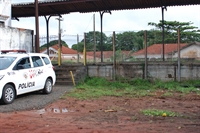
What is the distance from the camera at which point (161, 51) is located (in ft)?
53.8

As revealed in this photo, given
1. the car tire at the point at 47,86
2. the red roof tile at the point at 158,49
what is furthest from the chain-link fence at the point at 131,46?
the car tire at the point at 47,86

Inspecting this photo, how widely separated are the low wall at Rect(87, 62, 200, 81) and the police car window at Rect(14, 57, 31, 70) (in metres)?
5.44

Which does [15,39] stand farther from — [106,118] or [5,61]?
[106,118]

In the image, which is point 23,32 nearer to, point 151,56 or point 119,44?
point 119,44

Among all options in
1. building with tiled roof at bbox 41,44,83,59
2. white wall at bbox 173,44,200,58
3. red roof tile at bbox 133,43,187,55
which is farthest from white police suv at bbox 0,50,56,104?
white wall at bbox 173,44,200,58

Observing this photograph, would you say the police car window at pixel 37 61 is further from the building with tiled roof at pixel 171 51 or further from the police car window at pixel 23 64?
the building with tiled roof at pixel 171 51

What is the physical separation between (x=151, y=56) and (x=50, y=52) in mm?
7138

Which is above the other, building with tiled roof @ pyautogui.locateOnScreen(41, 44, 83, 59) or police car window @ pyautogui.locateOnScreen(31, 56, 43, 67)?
building with tiled roof @ pyautogui.locateOnScreen(41, 44, 83, 59)

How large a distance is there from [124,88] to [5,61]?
6051 mm

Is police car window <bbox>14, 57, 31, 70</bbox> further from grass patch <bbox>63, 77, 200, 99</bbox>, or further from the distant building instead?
the distant building

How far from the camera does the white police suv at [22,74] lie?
9594 mm

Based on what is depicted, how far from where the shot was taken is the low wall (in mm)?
14188

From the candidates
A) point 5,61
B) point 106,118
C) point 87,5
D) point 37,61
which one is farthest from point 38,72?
point 87,5

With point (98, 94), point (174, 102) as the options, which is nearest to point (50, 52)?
point (98, 94)
